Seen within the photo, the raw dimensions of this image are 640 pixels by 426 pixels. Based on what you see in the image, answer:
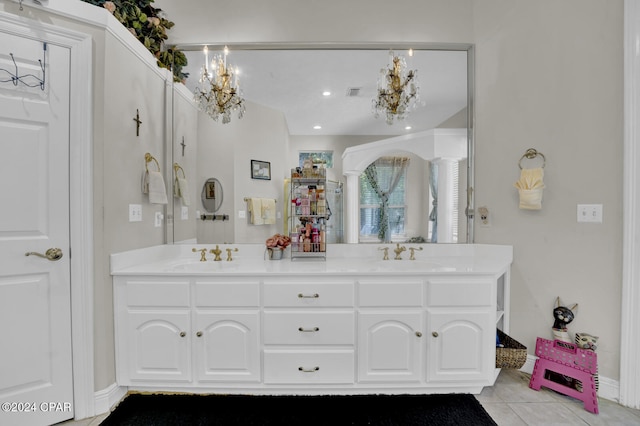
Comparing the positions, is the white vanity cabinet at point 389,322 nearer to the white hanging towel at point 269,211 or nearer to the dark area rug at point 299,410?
the dark area rug at point 299,410

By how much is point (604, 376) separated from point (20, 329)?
345 cm

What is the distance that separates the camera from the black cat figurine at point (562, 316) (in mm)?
1809

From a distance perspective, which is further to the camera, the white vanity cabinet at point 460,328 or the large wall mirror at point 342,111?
the large wall mirror at point 342,111

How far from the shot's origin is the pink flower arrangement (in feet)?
6.79

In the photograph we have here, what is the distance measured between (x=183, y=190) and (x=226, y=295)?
3.24 feet

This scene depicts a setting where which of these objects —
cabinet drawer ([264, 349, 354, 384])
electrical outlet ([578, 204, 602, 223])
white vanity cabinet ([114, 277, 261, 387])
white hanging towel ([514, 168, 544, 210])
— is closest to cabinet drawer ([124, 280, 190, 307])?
white vanity cabinet ([114, 277, 261, 387])

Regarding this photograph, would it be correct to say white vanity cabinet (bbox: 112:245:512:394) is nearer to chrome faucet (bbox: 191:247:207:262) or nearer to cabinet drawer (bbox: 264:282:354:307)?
cabinet drawer (bbox: 264:282:354:307)

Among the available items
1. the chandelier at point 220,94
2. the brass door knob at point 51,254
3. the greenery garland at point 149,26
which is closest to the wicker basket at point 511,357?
the chandelier at point 220,94

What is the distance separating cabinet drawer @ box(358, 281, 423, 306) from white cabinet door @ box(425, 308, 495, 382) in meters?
0.14

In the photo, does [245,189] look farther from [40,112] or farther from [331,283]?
[40,112]

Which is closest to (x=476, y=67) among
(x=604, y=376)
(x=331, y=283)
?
(x=331, y=283)

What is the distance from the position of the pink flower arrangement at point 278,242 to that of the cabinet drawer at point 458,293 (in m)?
1.04

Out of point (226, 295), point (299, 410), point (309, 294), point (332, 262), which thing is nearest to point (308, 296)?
point (309, 294)

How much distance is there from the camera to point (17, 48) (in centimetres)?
A: 144
